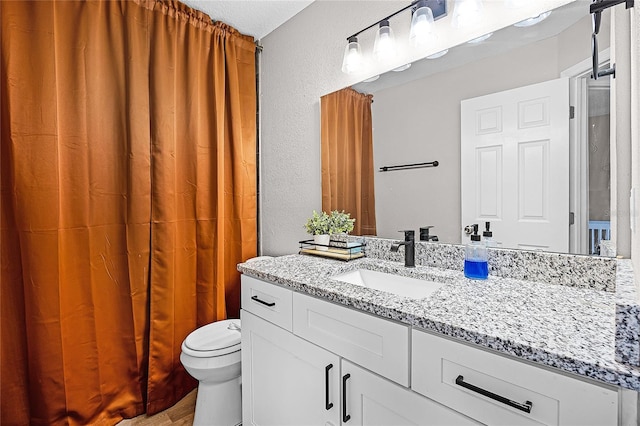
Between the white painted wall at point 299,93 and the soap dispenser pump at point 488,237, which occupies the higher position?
the white painted wall at point 299,93

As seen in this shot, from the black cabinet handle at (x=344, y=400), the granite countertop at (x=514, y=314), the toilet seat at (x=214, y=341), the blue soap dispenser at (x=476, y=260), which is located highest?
the blue soap dispenser at (x=476, y=260)

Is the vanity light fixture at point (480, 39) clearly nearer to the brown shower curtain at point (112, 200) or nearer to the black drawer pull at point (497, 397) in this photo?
the black drawer pull at point (497, 397)

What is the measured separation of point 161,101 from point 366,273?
60.8 inches

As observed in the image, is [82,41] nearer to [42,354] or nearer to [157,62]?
[157,62]

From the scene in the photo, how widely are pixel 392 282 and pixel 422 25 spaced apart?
3.68 feet

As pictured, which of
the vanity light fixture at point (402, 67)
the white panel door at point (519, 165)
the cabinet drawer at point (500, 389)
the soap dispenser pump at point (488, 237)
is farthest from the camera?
the vanity light fixture at point (402, 67)

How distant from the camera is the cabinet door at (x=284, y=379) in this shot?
105 cm

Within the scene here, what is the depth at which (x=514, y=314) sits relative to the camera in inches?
31.8

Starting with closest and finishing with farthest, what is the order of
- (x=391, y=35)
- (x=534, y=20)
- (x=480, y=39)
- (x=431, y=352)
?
(x=431, y=352)
(x=534, y=20)
(x=480, y=39)
(x=391, y=35)

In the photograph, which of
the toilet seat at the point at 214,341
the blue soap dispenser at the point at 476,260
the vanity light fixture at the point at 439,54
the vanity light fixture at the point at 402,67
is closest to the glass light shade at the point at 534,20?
the vanity light fixture at the point at 439,54

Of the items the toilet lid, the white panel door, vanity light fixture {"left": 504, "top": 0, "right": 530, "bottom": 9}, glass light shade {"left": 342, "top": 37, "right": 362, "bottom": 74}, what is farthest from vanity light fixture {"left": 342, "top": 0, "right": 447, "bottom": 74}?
the toilet lid

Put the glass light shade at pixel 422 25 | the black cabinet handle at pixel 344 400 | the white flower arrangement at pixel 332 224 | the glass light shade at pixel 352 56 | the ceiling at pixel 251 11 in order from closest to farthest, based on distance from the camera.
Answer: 1. the black cabinet handle at pixel 344 400
2. the glass light shade at pixel 422 25
3. the glass light shade at pixel 352 56
4. the white flower arrangement at pixel 332 224
5. the ceiling at pixel 251 11

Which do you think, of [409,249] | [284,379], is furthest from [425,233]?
[284,379]

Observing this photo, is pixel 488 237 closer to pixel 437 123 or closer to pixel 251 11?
pixel 437 123
